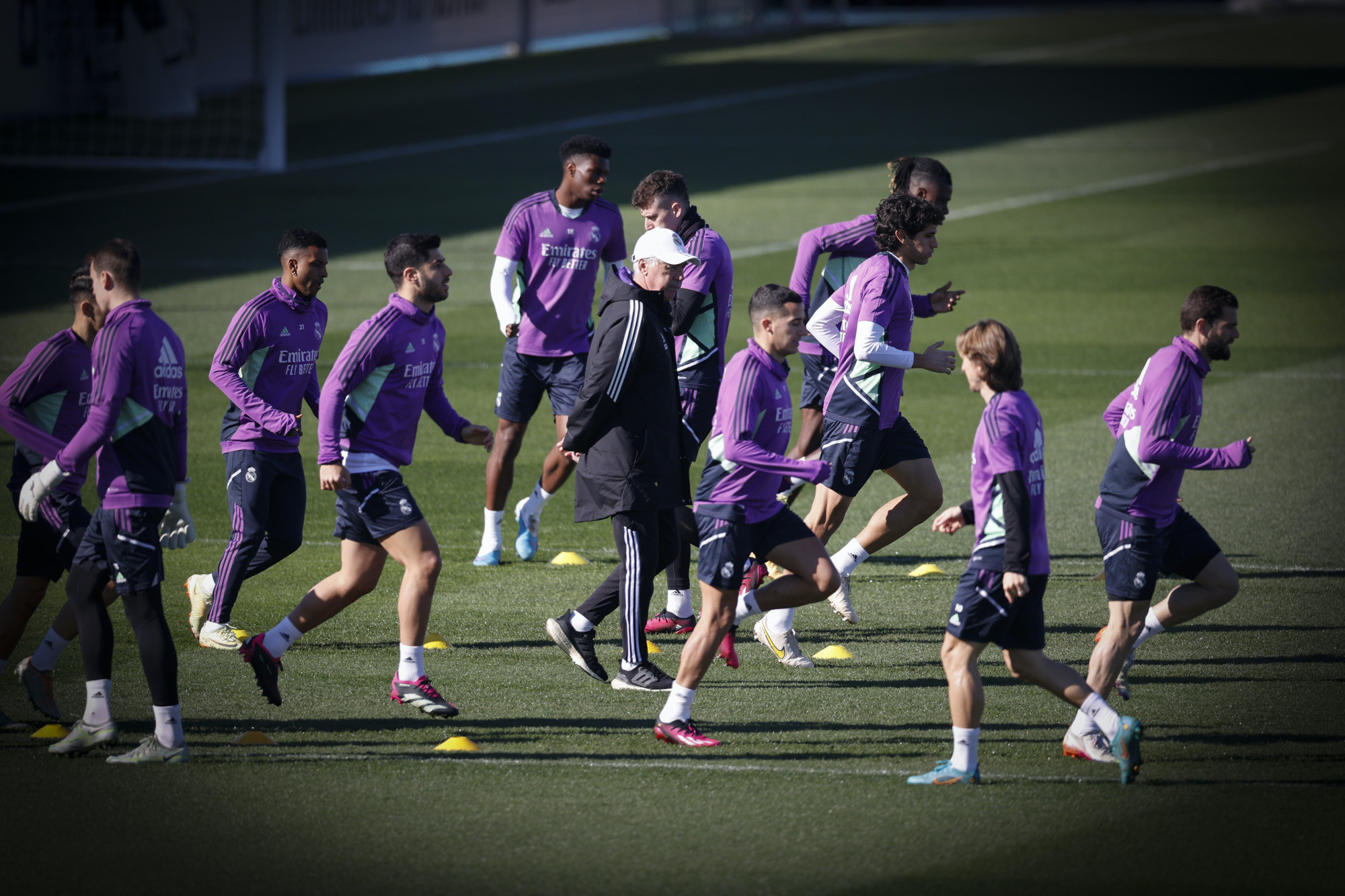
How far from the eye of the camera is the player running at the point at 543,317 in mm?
10336

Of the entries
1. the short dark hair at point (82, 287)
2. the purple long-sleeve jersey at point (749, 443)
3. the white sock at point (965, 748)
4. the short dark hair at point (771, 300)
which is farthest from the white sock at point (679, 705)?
the short dark hair at point (82, 287)

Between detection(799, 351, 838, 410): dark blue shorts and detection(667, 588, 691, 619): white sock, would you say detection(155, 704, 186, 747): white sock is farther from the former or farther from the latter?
detection(799, 351, 838, 410): dark blue shorts

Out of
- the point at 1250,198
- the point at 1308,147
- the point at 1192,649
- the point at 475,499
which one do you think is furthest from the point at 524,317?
the point at 1308,147

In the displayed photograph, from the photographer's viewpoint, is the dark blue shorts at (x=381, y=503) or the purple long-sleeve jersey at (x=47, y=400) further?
the dark blue shorts at (x=381, y=503)

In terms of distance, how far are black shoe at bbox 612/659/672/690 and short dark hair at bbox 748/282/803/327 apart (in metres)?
1.72

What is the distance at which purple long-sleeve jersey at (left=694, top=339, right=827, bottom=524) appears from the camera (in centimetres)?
709

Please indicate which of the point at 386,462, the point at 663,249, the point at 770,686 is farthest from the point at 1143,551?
the point at 386,462

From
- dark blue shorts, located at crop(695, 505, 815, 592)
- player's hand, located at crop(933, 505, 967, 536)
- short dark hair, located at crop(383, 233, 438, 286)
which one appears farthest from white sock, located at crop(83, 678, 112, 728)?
player's hand, located at crop(933, 505, 967, 536)

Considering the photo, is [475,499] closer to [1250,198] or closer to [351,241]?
[351,241]

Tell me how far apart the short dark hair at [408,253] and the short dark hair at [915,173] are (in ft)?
9.15

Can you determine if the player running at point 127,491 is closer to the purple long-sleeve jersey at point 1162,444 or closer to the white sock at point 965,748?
the white sock at point 965,748

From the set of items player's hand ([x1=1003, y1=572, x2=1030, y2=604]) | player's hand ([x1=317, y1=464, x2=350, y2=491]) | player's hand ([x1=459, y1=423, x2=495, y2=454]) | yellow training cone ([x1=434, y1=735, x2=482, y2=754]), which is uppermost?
player's hand ([x1=459, y1=423, x2=495, y2=454])

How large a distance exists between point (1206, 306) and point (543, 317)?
4447 mm

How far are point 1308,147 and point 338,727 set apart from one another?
2809 cm
